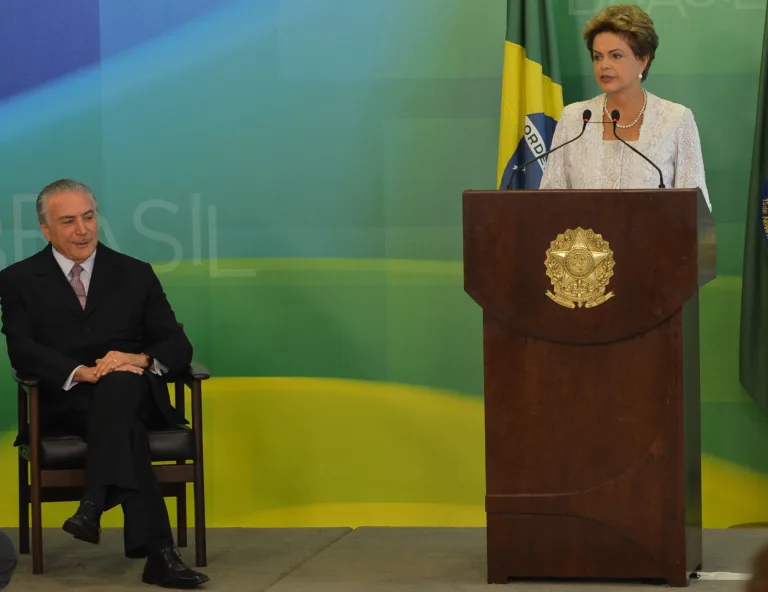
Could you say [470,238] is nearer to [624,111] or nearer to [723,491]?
[624,111]

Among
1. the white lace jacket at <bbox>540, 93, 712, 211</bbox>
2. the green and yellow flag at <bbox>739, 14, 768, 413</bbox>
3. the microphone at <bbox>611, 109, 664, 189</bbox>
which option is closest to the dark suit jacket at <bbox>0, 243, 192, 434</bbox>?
the white lace jacket at <bbox>540, 93, 712, 211</bbox>

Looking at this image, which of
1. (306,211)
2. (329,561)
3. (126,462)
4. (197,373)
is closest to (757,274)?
(306,211)

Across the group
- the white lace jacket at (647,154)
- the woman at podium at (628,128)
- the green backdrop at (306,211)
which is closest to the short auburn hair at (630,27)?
the woman at podium at (628,128)

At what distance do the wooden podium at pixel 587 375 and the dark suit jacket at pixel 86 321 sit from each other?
1164 millimetres

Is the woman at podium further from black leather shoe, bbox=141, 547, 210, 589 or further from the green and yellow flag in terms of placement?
black leather shoe, bbox=141, 547, 210, 589

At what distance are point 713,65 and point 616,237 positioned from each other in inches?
59.9

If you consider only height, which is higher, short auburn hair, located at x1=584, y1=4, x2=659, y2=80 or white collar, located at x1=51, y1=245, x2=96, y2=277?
short auburn hair, located at x1=584, y1=4, x2=659, y2=80

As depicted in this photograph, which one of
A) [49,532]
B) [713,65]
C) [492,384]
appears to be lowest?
[49,532]

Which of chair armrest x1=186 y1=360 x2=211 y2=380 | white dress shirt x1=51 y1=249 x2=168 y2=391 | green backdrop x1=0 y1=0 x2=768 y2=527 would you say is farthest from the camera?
green backdrop x1=0 y1=0 x2=768 y2=527

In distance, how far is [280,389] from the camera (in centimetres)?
500

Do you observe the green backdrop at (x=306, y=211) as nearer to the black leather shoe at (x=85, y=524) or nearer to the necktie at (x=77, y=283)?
the necktie at (x=77, y=283)

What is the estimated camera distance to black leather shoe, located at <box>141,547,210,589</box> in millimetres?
3756

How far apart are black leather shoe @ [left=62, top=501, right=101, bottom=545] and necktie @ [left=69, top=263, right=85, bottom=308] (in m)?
0.84

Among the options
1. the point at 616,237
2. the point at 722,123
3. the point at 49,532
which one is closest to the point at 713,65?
the point at 722,123
